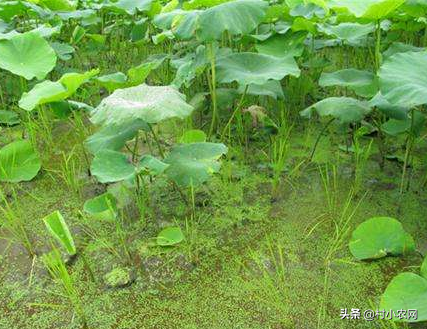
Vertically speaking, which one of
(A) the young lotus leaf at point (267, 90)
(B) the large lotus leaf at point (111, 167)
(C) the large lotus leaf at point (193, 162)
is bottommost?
(C) the large lotus leaf at point (193, 162)

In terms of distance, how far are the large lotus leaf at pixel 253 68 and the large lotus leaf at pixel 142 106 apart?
252 mm

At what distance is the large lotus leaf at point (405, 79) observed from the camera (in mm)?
1217

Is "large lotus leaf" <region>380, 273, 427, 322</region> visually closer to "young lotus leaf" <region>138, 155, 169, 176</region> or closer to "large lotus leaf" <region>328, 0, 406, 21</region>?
"young lotus leaf" <region>138, 155, 169, 176</region>

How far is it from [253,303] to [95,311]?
0.43 meters

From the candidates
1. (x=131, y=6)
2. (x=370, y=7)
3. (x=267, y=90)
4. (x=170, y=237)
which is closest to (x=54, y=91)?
(x=170, y=237)

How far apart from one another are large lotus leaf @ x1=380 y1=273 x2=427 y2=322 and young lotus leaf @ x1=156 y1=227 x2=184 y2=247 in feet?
1.96

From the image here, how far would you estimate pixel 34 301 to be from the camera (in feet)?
4.09

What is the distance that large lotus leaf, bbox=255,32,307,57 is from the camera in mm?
1895

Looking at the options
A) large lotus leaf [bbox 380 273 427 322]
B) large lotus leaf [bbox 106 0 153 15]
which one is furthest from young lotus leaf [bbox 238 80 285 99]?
large lotus leaf [bbox 380 273 427 322]

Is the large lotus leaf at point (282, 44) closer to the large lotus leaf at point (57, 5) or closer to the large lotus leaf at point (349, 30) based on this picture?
the large lotus leaf at point (349, 30)

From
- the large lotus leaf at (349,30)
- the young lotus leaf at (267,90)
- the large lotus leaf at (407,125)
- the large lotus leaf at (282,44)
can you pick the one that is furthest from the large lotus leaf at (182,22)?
the large lotus leaf at (407,125)

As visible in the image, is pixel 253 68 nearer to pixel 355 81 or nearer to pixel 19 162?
pixel 355 81

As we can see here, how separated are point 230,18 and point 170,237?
0.77 meters

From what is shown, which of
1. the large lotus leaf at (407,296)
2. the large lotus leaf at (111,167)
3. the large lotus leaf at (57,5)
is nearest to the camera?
the large lotus leaf at (407,296)
